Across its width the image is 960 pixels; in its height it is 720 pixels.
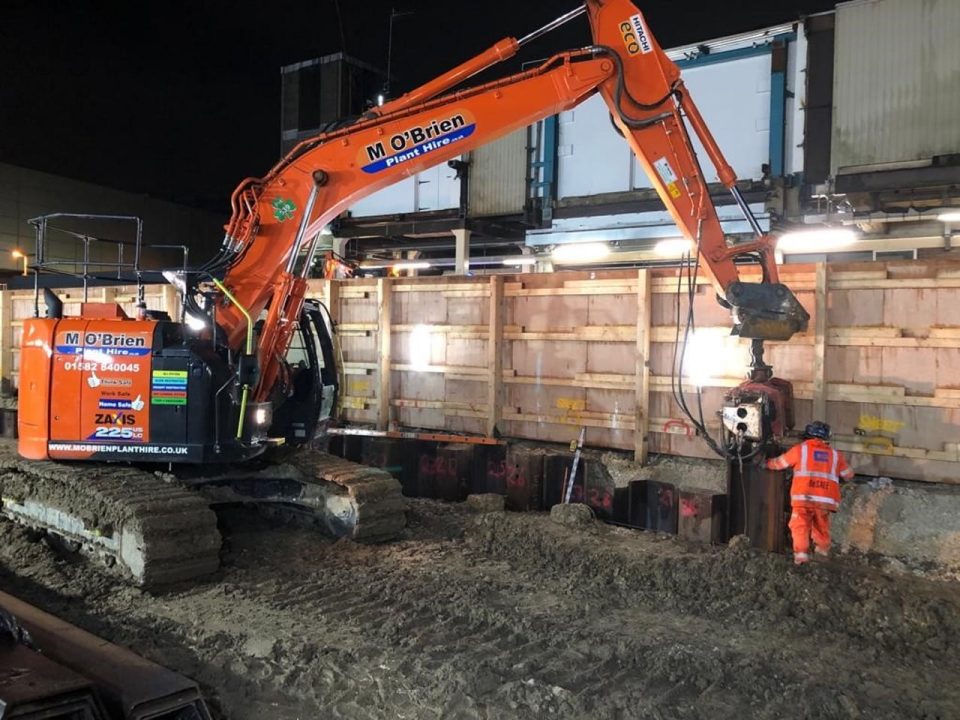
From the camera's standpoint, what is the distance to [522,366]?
34.0 ft

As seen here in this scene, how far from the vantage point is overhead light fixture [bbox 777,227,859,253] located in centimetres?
1309

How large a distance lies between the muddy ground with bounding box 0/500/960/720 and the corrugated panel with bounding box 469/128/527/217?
31.7 ft

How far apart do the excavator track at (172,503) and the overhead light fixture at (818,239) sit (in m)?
8.58

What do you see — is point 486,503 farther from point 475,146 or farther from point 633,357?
point 475,146

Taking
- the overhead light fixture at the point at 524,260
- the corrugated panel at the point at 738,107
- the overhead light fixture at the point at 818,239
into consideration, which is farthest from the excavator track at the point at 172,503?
the overhead light fixture at the point at 524,260

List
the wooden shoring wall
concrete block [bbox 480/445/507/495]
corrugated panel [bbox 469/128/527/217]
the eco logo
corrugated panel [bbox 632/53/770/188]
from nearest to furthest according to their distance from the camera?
the eco logo → the wooden shoring wall → concrete block [bbox 480/445/507/495] → corrugated panel [bbox 632/53/770/188] → corrugated panel [bbox 469/128/527/217]

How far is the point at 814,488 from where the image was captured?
7070mm

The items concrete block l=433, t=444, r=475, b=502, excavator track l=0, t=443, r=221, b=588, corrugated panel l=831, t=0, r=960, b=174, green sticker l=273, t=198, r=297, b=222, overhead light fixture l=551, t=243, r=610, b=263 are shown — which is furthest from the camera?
overhead light fixture l=551, t=243, r=610, b=263

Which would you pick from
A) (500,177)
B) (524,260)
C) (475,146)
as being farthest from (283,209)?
(524,260)

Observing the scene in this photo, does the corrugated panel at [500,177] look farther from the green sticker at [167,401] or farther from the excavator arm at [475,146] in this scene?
the green sticker at [167,401]

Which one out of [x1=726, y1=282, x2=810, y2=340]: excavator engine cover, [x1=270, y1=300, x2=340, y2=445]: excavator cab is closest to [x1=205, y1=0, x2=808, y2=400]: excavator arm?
[x1=726, y1=282, x2=810, y2=340]: excavator engine cover

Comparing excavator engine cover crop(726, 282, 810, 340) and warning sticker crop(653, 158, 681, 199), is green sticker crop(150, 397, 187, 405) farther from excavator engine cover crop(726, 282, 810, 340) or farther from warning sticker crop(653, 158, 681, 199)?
excavator engine cover crop(726, 282, 810, 340)

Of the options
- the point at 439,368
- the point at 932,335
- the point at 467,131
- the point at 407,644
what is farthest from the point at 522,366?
the point at 407,644

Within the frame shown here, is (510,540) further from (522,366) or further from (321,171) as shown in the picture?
(321,171)
